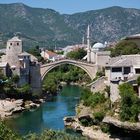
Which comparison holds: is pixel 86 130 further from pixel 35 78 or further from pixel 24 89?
pixel 35 78

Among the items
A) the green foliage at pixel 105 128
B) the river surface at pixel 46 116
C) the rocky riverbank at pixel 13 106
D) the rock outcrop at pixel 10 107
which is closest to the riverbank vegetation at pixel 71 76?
the river surface at pixel 46 116

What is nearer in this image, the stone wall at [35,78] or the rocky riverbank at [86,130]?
the rocky riverbank at [86,130]

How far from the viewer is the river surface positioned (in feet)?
173

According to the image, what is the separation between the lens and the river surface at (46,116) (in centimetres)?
5262

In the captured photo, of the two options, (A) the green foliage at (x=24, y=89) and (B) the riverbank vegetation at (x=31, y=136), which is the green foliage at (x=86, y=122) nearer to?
(B) the riverbank vegetation at (x=31, y=136)

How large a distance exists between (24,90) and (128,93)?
2785cm

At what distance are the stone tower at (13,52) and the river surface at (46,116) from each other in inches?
265

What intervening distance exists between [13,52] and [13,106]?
12.6 m

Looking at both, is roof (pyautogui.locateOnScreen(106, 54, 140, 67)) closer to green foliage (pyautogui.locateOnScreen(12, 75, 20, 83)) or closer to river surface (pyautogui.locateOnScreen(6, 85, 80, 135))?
river surface (pyautogui.locateOnScreen(6, 85, 80, 135))

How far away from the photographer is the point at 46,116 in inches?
2368

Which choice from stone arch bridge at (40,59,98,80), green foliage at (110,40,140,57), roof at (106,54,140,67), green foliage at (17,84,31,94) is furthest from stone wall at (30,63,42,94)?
roof at (106,54,140,67)

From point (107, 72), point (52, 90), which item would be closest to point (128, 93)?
point (107, 72)

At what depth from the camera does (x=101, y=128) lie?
4603 cm

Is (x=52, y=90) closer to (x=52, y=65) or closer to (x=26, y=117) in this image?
(x=52, y=65)
